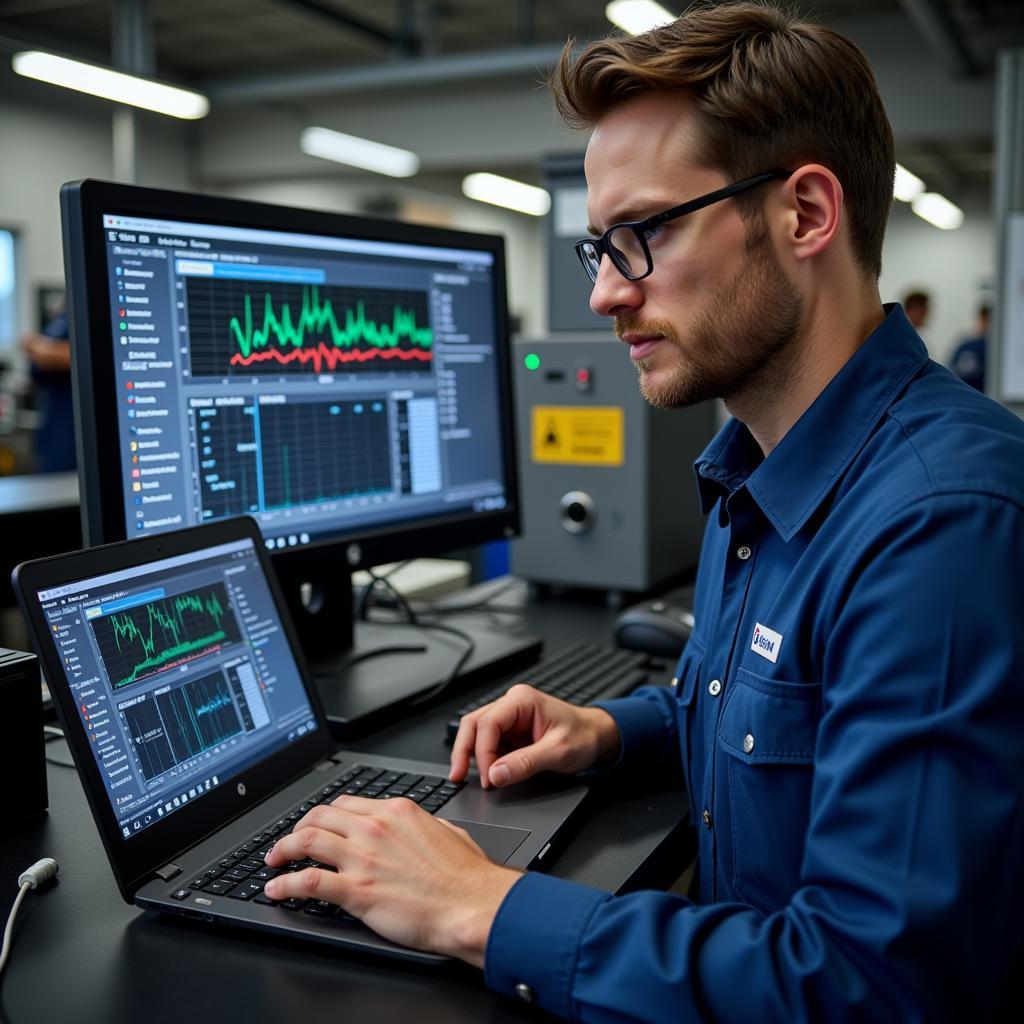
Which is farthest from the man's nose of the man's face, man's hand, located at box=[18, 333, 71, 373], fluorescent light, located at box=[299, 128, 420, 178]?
fluorescent light, located at box=[299, 128, 420, 178]

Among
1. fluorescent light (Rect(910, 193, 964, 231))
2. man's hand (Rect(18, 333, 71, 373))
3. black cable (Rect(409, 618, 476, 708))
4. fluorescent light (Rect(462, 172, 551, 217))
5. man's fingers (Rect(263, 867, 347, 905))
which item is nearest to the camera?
man's fingers (Rect(263, 867, 347, 905))

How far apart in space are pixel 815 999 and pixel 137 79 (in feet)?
17.7

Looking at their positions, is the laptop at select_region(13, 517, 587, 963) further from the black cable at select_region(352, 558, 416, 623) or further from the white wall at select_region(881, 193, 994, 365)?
the white wall at select_region(881, 193, 994, 365)

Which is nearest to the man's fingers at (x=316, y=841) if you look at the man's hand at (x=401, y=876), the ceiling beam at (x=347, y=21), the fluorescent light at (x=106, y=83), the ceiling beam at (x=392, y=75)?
the man's hand at (x=401, y=876)

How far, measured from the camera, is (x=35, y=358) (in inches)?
169

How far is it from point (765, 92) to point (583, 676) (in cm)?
65

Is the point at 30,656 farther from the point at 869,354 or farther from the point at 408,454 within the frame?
the point at 869,354

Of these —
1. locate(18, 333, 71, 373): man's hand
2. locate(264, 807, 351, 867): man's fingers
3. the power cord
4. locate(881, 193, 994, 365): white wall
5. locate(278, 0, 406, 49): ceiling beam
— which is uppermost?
locate(278, 0, 406, 49): ceiling beam

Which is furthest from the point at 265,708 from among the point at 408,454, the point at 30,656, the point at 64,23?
the point at 64,23

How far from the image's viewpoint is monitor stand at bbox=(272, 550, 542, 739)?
110 cm

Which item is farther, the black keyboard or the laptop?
the black keyboard

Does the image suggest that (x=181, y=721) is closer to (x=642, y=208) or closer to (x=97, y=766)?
(x=97, y=766)

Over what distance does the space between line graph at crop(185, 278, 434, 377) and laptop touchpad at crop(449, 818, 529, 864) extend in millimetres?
511

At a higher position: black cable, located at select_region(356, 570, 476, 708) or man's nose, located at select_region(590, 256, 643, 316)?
man's nose, located at select_region(590, 256, 643, 316)
